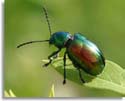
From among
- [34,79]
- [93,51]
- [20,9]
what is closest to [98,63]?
[93,51]

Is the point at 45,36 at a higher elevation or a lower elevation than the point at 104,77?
higher

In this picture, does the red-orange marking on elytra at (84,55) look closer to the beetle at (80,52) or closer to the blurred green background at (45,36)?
the beetle at (80,52)

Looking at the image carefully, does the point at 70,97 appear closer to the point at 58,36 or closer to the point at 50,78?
the point at 50,78

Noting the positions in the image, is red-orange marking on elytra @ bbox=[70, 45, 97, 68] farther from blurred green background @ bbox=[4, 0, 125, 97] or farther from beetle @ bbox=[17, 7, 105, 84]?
blurred green background @ bbox=[4, 0, 125, 97]

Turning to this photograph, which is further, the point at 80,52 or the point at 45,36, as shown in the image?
the point at 45,36

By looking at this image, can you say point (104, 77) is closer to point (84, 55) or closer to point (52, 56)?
point (84, 55)

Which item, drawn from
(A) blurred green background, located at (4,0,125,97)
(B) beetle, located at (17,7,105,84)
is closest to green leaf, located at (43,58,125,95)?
(B) beetle, located at (17,7,105,84)

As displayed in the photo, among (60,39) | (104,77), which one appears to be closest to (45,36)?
(60,39)
